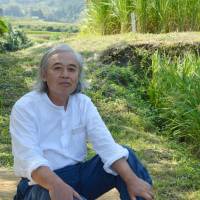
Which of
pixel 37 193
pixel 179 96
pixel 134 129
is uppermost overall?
pixel 37 193

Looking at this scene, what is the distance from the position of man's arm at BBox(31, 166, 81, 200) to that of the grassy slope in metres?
2.16

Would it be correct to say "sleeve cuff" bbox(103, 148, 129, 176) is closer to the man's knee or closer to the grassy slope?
the man's knee

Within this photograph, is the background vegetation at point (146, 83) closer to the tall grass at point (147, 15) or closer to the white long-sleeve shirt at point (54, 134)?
the tall grass at point (147, 15)

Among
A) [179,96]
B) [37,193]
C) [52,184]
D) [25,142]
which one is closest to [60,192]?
[52,184]

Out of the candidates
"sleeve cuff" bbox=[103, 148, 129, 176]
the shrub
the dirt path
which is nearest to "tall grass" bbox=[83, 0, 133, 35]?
the shrub

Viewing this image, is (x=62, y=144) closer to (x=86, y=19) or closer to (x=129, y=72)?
(x=129, y=72)

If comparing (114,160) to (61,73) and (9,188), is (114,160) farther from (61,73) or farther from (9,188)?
(9,188)

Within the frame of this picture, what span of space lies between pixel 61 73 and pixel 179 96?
429cm

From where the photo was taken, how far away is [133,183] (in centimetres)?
306

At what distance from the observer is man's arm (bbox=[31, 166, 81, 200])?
9.41 feet

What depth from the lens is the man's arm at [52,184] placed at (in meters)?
2.87

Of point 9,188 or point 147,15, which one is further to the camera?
point 147,15

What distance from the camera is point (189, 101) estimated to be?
703 cm

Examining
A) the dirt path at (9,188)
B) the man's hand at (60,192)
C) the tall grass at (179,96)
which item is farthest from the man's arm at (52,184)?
the tall grass at (179,96)
